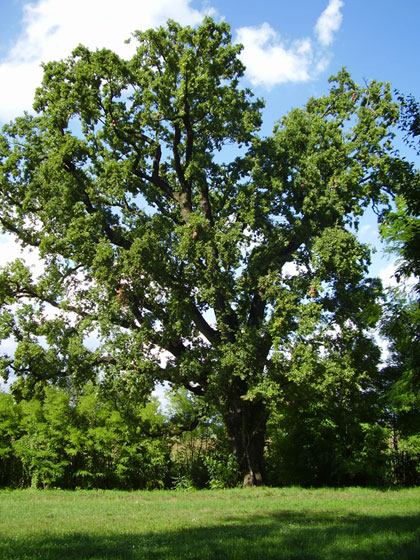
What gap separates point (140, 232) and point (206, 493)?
25.1 feet

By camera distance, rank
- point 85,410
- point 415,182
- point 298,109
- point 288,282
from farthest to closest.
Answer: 1. point 298,109
2. point 85,410
3. point 288,282
4. point 415,182

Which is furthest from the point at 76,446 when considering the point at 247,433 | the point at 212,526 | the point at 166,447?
the point at 212,526

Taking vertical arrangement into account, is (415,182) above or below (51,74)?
below

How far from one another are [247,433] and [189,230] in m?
6.61

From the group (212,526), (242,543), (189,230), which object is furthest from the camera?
(189,230)

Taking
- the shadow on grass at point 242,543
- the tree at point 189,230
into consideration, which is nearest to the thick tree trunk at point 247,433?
the tree at point 189,230

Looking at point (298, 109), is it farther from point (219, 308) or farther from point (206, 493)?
point (206, 493)

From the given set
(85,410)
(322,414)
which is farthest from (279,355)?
(85,410)

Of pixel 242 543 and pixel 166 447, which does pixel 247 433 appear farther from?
pixel 242 543

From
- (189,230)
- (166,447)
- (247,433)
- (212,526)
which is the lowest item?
(212,526)

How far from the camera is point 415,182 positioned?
6496 mm

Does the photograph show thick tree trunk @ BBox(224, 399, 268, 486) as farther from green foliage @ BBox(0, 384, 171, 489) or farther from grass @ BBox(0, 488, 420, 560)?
green foliage @ BBox(0, 384, 171, 489)

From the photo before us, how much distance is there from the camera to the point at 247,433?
15.5 metres

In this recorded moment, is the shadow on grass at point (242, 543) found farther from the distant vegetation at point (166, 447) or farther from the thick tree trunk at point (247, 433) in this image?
the distant vegetation at point (166, 447)
